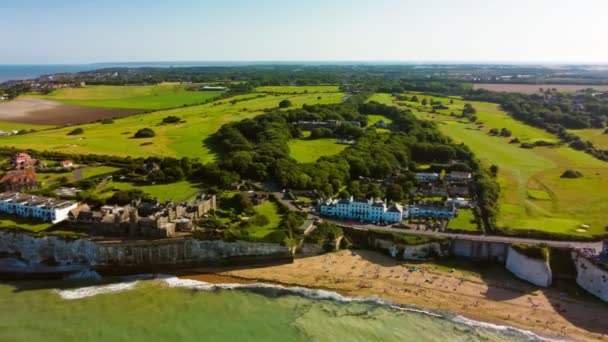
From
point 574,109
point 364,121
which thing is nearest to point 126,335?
point 364,121

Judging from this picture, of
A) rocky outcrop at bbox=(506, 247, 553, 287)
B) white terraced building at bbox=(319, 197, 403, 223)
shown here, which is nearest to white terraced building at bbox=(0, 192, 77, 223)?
white terraced building at bbox=(319, 197, 403, 223)

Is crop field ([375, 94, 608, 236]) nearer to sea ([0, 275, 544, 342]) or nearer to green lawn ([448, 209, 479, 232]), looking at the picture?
green lawn ([448, 209, 479, 232])

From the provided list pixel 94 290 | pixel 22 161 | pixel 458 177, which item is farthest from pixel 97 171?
pixel 458 177

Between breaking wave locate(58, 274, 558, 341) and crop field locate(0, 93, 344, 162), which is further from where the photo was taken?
crop field locate(0, 93, 344, 162)

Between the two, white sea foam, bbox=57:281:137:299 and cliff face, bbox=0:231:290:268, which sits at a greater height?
cliff face, bbox=0:231:290:268

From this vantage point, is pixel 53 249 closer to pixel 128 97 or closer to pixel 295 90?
pixel 128 97

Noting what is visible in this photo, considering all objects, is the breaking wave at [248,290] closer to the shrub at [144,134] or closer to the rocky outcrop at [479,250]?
the rocky outcrop at [479,250]

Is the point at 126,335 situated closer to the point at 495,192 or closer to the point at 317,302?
the point at 317,302
